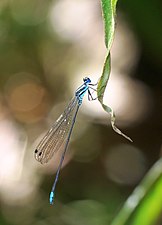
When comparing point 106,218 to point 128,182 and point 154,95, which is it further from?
point 154,95

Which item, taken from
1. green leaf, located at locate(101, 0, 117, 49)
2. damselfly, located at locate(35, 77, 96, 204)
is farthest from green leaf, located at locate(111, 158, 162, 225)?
green leaf, located at locate(101, 0, 117, 49)

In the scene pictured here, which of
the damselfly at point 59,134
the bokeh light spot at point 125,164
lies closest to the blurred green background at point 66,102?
the bokeh light spot at point 125,164

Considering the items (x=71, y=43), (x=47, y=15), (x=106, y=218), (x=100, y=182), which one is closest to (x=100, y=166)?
(x=100, y=182)

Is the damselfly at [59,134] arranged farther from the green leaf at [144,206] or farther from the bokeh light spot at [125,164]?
the bokeh light spot at [125,164]

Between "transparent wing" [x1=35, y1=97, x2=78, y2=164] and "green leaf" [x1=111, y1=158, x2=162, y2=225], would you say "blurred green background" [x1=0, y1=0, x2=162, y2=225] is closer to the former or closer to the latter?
"transparent wing" [x1=35, y1=97, x2=78, y2=164]

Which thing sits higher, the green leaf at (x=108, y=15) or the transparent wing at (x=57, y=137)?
the green leaf at (x=108, y=15)
